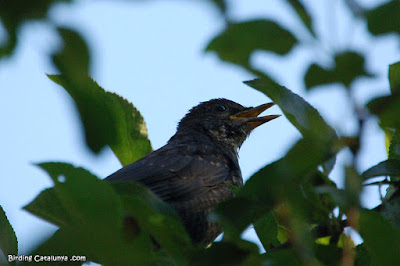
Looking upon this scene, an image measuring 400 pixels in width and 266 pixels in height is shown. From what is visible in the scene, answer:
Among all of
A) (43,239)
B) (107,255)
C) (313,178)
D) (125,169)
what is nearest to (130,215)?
(107,255)

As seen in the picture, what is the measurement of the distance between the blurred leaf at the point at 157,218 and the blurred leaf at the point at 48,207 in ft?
1.67

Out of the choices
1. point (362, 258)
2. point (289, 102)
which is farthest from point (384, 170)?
point (289, 102)

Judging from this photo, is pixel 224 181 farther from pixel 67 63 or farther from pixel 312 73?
pixel 67 63

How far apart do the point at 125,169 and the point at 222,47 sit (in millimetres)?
2974

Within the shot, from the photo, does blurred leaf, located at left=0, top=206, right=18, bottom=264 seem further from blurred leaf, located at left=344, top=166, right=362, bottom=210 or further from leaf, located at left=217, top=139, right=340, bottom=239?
blurred leaf, located at left=344, top=166, right=362, bottom=210

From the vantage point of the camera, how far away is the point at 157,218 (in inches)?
57.9

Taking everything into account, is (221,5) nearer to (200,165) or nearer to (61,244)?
(61,244)

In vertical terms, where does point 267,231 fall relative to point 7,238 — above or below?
below

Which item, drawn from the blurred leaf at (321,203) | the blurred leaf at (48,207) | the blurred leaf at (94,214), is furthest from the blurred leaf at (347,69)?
the blurred leaf at (48,207)

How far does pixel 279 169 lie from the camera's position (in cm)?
117

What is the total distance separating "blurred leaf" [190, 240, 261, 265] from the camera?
4.65ft

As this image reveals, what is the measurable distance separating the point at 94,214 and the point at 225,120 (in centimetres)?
481

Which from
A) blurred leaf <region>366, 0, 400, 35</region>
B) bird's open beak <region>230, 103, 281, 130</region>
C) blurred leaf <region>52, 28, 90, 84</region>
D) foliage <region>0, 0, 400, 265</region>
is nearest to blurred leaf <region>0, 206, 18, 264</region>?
foliage <region>0, 0, 400, 265</region>

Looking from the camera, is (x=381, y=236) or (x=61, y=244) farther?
(x=381, y=236)
